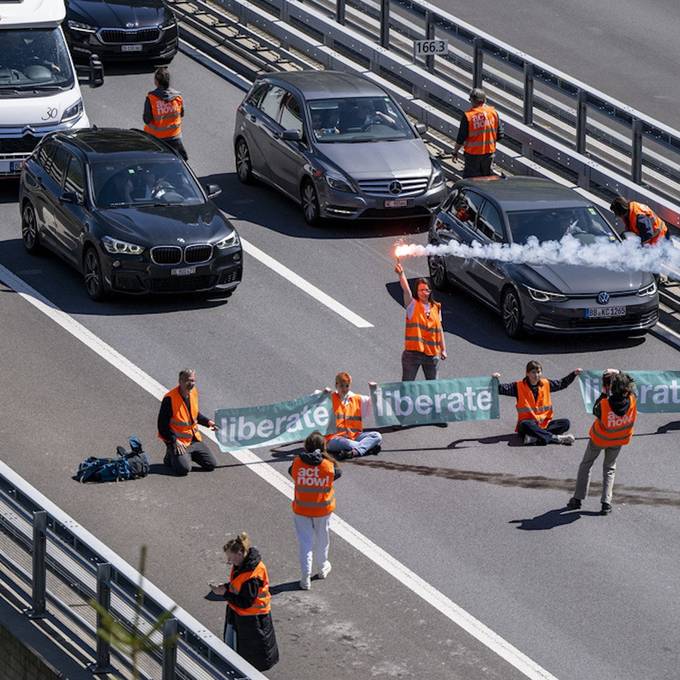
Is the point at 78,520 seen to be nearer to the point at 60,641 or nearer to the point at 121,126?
the point at 60,641

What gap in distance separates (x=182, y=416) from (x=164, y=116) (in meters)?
9.66

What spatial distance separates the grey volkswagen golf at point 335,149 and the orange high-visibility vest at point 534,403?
640cm

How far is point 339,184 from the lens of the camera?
26.6 meters

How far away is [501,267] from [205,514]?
678cm

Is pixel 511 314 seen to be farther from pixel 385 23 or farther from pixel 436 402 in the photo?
pixel 385 23

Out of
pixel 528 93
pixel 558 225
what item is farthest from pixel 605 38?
pixel 558 225

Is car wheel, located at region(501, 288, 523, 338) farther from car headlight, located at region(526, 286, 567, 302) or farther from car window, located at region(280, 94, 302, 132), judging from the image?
car window, located at region(280, 94, 302, 132)

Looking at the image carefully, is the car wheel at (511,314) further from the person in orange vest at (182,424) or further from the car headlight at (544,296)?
the person in orange vest at (182,424)

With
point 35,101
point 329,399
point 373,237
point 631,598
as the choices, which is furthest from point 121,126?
point 631,598

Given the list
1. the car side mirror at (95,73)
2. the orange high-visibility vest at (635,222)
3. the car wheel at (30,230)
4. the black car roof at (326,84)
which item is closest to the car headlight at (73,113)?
the car side mirror at (95,73)

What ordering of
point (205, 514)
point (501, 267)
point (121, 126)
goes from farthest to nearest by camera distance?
point (121, 126) → point (501, 267) → point (205, 514)

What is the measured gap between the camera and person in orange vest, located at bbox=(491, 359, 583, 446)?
820 inches

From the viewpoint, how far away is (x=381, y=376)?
22.5 metres

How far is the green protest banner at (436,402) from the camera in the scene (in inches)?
827
